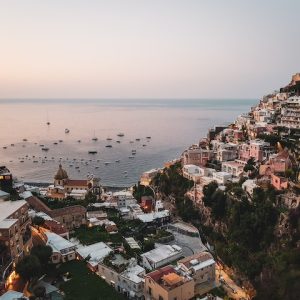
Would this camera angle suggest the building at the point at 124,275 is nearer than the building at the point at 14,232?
No

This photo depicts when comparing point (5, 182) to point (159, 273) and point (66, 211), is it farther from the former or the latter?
point (159, 273)

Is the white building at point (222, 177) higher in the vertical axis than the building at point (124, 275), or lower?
higher

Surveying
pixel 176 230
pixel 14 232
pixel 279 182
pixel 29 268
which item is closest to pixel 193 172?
pixel 176 230

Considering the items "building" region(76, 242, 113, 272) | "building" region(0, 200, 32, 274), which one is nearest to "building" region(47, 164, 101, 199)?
"building" region(76, 242, 113, 272)

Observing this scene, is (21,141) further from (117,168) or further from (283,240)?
(283,240)

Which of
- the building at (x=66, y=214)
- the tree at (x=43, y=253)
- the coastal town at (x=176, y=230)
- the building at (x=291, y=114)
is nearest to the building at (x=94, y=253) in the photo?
the coastal town at (x=176, y=230)

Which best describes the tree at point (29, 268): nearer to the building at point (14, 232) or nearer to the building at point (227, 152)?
the building at point (14, 232)

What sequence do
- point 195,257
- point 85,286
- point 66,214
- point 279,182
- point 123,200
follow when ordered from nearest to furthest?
point 85,286 → point 195,257 → point 279,182 → point 66,214 → point 123,200
